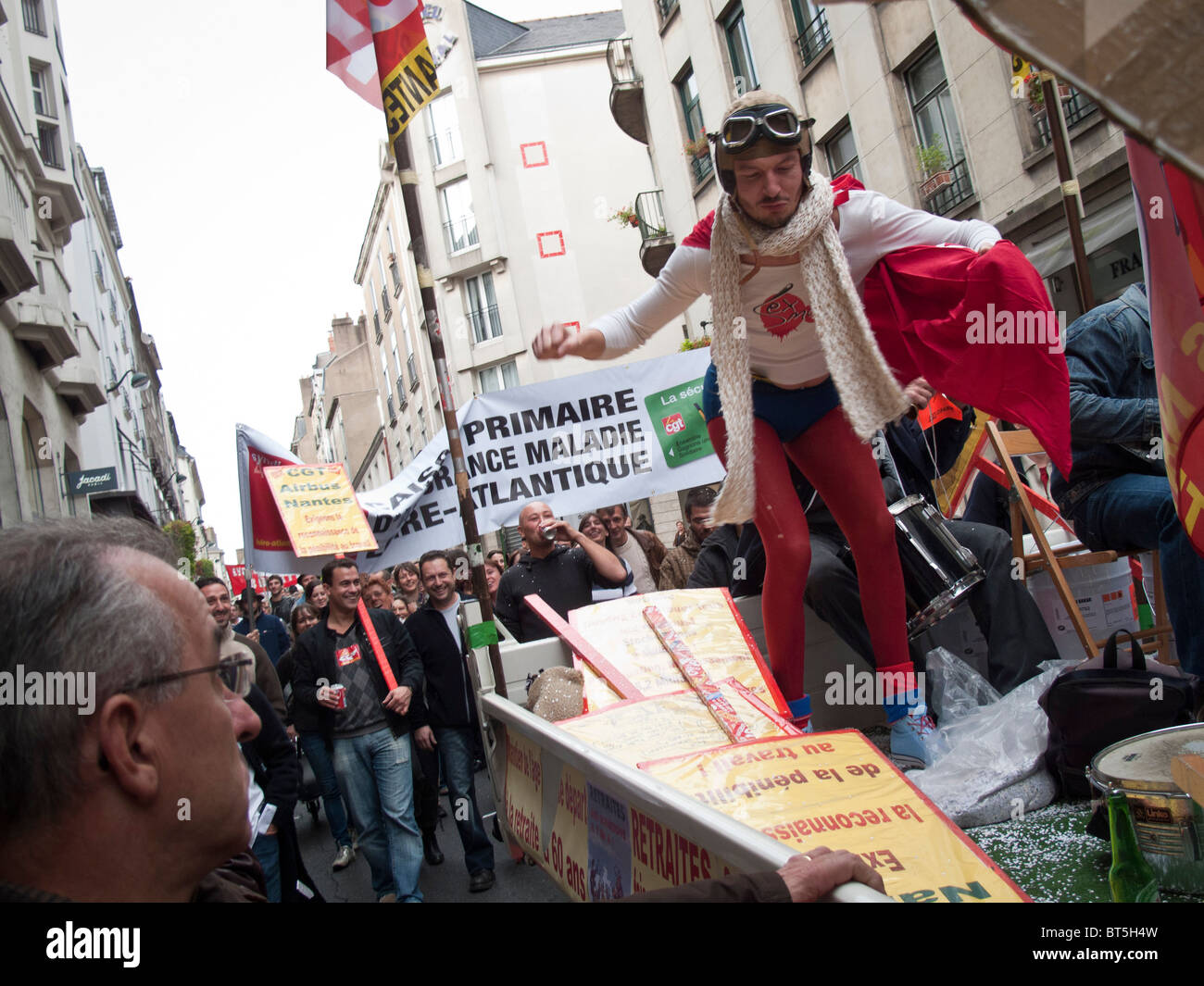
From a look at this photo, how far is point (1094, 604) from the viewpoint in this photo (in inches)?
190

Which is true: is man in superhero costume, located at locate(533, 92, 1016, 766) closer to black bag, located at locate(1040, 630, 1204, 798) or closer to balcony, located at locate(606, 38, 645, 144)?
black bag, located at locate(1040, 630, 1204, 798)

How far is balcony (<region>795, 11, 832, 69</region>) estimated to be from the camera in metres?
17.1

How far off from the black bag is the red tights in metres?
0.65

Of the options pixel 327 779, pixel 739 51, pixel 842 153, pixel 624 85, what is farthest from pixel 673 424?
pixel 624 85

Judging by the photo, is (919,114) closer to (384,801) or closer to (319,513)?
(319,513)

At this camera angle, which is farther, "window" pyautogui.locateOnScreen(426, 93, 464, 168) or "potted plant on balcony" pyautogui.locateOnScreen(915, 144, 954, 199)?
"window" pyautogui.locateOnScreen(426, 93, 464, 168)

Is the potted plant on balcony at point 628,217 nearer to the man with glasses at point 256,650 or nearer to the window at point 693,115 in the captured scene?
the window at point 693,115

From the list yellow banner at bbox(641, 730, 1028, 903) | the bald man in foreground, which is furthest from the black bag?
the bald man in foreground

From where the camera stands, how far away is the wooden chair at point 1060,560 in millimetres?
4570

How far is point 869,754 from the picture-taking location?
2705 mm

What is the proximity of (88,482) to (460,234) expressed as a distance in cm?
2188

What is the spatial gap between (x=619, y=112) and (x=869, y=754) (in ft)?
78.2

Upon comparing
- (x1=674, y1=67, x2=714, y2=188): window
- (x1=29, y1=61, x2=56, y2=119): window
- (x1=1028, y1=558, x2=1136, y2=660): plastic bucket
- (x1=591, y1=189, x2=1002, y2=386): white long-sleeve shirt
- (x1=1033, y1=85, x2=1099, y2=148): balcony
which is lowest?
(x1=1028, y1=558, x2=1136, y2=660): plastic bucket
